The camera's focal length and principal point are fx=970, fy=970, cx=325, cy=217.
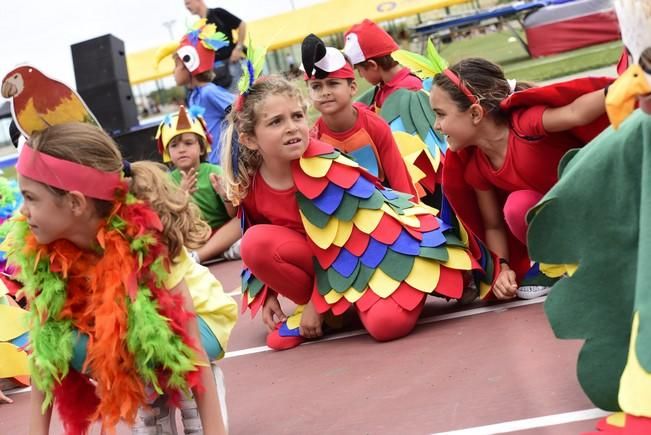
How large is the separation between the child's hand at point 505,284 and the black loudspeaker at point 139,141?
7415 millimetres

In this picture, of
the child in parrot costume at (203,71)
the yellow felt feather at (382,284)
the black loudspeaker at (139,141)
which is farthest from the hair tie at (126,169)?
the black loudspeaker at (139,141)

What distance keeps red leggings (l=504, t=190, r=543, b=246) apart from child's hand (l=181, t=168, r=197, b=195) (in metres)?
3.09

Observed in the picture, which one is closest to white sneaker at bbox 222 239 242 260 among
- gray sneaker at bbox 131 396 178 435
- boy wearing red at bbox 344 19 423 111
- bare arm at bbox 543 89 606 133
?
boy wearing red at bbox 344 19 423 111

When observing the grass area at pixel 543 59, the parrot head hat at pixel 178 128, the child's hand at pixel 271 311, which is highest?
the parrot head hat at pixel 178 128

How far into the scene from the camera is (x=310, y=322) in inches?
166

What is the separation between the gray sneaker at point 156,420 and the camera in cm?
304

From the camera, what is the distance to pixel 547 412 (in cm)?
282

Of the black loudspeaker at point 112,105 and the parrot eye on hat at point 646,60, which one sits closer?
the parrot eye on hat at point 646,60

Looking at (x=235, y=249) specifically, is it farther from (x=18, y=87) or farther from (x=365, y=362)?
(x=18, y=87)

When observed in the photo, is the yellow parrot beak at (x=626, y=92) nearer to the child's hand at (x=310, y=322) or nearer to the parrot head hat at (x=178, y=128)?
the child's hand at (x=310, y=322)

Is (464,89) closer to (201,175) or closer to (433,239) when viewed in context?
(433,239)

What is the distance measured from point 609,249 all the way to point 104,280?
1.41 m

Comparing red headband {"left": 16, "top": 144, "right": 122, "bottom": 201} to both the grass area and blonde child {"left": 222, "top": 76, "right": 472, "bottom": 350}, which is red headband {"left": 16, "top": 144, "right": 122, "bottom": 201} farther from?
the grass area

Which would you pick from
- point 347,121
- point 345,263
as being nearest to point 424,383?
point 345,263
